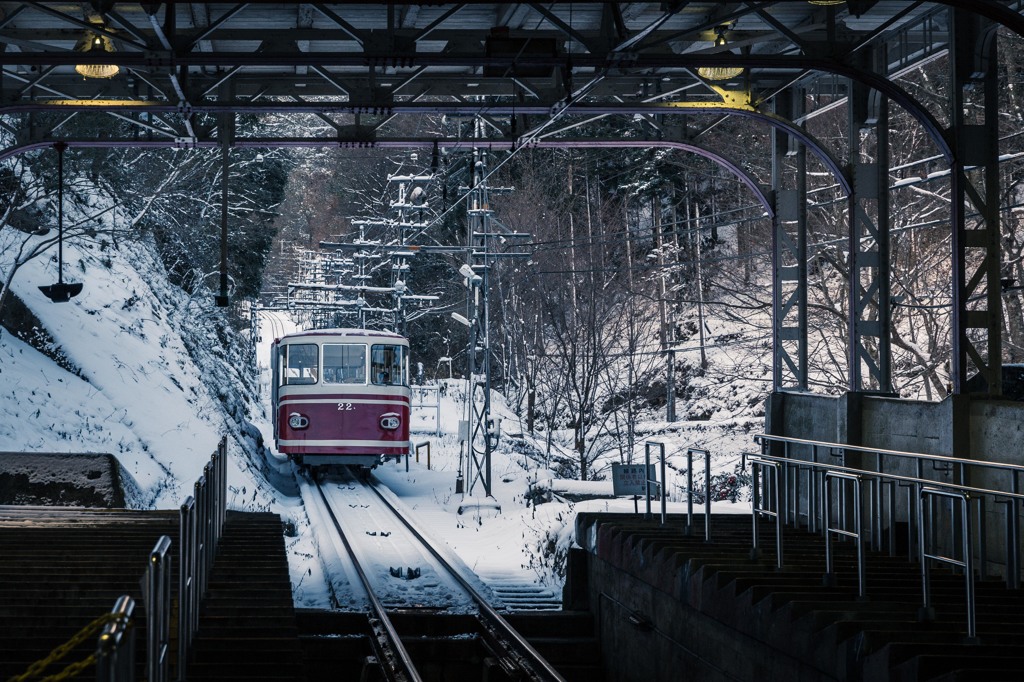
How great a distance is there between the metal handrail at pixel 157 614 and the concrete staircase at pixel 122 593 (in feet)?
3.00

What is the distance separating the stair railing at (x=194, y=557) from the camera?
6930mm

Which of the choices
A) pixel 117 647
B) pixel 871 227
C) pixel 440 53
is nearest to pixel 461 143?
pixel 440 53

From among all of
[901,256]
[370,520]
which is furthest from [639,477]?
[901,256]

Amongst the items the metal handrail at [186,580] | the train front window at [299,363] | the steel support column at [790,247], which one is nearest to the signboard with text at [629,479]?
the steel support column at [790,247]

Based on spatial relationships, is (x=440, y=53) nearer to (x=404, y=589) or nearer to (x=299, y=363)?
(x=404, y=589)

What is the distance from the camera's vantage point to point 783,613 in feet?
25.6

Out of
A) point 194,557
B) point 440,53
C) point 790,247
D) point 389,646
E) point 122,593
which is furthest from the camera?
point 790,247

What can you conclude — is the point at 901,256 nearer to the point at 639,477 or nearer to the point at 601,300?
the point at 601,300

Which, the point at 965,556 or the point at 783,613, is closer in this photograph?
the point at 965,556

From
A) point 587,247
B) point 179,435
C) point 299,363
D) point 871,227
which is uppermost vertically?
point 587,247

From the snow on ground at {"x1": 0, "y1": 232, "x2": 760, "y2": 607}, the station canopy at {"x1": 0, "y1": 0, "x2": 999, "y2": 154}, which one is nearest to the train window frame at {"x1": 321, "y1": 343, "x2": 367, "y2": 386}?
the snow on ground at {"x1": 0, "y1": 232, "x2": 760, "y2": 607}

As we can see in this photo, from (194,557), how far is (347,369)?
17.0 m

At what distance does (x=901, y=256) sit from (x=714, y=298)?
52.0 ft

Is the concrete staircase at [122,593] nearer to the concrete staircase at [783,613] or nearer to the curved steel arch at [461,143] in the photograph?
the concrete staircase at [783,613]
